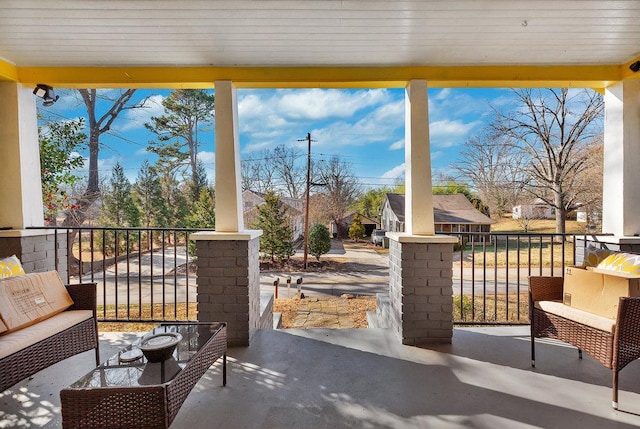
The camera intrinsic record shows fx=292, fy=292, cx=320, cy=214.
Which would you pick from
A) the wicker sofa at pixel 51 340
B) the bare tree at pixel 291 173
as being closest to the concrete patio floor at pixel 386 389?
the wicker sofa at pixel 51 340

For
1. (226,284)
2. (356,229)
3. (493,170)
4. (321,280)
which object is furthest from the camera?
(356,229)

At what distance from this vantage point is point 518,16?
6.72 feet

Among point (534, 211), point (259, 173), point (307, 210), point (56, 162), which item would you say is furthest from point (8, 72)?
point (534, 211)

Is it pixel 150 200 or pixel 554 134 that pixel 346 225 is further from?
pixel 554 134

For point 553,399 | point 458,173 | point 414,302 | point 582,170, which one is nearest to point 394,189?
point 458,173

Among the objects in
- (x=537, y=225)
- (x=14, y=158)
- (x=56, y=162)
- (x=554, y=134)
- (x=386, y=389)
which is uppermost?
(x=554, y=134)

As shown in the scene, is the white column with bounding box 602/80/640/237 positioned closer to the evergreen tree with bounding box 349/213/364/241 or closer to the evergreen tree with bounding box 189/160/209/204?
the evergreen tree with bounding box 349/213/364/241

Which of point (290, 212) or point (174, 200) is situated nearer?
point (174, 200)

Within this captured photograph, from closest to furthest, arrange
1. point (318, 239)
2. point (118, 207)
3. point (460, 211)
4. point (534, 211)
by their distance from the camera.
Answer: point (534, 211) → point (460, 211) → point (118, 207) → point (318, 239)

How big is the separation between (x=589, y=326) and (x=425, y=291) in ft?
3.43

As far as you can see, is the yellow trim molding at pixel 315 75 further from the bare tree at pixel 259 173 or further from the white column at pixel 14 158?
the bare tree at pixel 259 173

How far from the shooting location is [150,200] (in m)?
9.16

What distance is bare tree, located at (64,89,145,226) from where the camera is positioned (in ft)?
24.0

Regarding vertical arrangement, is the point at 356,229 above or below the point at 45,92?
below
